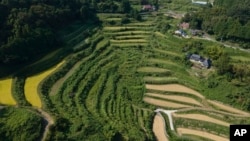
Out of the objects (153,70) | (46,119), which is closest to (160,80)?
(153,70)

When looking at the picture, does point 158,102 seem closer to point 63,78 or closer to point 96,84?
point 96,84

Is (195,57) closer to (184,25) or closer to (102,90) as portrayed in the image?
(184,25)

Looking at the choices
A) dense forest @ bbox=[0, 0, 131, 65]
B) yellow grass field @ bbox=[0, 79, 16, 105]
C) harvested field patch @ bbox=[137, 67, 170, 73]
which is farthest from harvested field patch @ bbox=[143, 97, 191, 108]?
yellow grass field @ bbox=[0, 79, 16, 105]

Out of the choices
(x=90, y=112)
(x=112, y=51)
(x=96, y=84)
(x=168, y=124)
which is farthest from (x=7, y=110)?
(x=112, y=51)

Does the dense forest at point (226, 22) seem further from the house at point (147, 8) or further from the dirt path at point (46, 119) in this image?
the dirt path at point (46, 119)

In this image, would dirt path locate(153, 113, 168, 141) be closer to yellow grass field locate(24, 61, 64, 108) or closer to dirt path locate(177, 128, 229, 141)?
dirt path locate(177, 128, 229, 141)

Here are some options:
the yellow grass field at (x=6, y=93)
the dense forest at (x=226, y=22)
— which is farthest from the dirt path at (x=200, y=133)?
the dense forest at (x=226, y=22)
